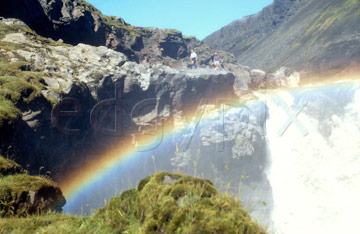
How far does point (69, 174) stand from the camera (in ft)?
65.5

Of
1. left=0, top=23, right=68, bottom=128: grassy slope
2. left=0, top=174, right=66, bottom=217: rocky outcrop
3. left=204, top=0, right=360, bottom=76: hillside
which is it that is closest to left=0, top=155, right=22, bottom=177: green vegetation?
left=0, top=174, right=66, bottom=217: rocky outcrop

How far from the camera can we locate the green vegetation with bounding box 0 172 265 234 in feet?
10.1

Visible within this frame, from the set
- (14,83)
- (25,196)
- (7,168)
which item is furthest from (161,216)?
(14,83)

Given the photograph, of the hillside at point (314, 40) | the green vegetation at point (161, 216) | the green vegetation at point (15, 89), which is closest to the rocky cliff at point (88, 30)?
the green vegetation at point (15, 89)

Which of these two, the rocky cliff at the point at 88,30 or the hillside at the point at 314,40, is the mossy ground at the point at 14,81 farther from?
the hillside at the point at 314,40

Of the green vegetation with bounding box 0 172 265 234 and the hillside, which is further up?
the hillside

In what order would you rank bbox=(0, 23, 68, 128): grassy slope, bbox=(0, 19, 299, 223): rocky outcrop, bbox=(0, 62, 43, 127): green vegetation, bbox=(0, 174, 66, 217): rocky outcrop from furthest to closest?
bbox=(0, 19, 299, 223): rocky outcrop → bbox=(0, 23, 68, 128): grassy slope → bbox=(0, 62, 43, 127): green vegetation → bbox=(0, 174, 66, 217): rocky outcrop

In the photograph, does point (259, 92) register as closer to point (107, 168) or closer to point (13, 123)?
point (107, 168)

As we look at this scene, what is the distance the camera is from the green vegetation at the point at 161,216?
121 inches

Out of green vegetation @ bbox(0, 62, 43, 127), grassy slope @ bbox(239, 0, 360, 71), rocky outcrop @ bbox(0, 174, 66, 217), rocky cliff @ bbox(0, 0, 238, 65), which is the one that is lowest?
rocky outcrop @ bbox(0, 174, 66, 217)

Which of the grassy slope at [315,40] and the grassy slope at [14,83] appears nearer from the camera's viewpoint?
the grassy slope at [14,83]

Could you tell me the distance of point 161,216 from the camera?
10.7ft

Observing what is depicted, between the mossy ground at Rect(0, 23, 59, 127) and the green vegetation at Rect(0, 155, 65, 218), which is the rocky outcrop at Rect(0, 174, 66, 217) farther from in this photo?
the mossy ground at Rect(0, 23, 59, 127)

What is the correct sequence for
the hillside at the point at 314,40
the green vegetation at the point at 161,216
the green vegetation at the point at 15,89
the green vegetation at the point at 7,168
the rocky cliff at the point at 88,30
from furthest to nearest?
the hillside at the point at 314,40 → the rocky cliff at the point at 88,30 → the green vegetation at the point at 15,89 → the green vegetation at the point at 7,168 → the green vegetation at the point at 161,216
